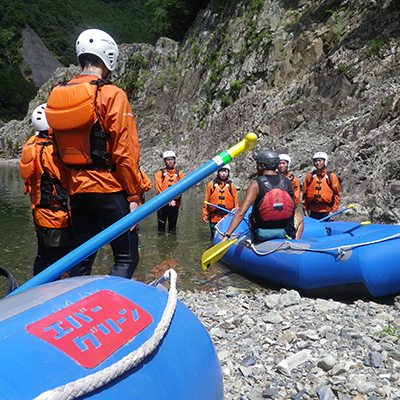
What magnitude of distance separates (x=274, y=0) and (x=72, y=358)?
949 inches

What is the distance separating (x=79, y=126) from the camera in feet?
8.63

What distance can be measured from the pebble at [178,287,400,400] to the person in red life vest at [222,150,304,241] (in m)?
1.36

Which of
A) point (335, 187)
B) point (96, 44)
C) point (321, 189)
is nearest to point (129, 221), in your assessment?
point (96, 44)

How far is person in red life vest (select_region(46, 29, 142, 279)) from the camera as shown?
2.61 m

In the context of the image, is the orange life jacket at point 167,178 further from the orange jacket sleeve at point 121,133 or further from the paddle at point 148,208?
the paddle at point 148,208

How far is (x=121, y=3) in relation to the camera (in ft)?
292

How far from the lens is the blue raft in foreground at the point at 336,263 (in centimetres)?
418

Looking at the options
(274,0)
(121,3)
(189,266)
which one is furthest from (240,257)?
(121,3)

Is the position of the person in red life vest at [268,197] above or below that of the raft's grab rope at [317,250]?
above

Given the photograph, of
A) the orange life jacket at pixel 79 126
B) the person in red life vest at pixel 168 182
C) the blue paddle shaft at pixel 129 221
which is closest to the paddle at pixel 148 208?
the blue paddle shaft at pixel 129 221

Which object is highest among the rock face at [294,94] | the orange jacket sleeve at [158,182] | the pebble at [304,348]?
the rock face at [294,94]

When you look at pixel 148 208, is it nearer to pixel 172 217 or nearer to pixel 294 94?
pixel 172 217

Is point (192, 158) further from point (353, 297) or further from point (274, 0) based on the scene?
point (353, 297)

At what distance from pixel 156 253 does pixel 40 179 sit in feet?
12.1
